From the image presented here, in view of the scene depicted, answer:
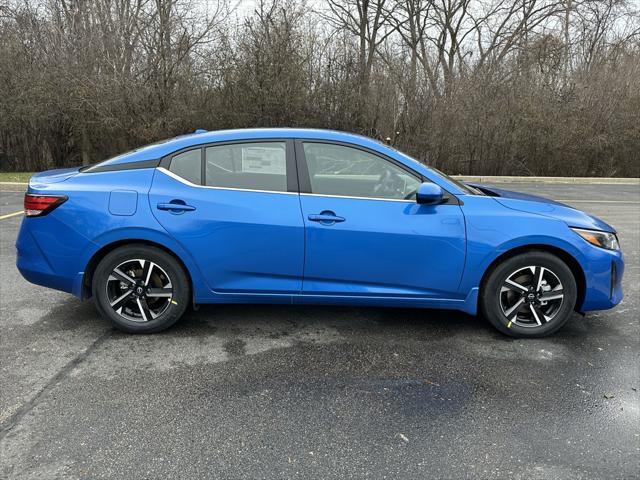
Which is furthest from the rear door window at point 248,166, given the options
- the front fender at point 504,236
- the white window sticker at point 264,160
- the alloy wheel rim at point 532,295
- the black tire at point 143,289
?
the alloy wheel rim at point 532,295

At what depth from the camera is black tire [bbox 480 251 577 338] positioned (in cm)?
377

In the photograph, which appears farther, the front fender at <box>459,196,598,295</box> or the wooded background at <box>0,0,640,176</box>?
the wooded background at <box>0,0,640,176</box>

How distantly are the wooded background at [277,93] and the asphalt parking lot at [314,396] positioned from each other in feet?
47.3

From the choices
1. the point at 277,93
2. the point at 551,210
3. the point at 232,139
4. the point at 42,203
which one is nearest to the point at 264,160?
the point at 232,139

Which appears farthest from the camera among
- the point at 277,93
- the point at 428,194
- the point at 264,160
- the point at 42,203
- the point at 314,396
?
the point at 277,93

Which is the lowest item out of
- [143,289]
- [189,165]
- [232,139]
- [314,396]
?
[314,396]

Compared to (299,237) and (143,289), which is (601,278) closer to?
(299,237)

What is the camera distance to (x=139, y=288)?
3.80 metres

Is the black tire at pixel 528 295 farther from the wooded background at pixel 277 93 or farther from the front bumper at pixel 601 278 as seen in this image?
the wooded background at pixel 277 93

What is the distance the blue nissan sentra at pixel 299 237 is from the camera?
3.67 m

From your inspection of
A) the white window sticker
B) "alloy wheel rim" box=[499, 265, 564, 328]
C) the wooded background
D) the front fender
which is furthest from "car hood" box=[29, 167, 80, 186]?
the wooded background

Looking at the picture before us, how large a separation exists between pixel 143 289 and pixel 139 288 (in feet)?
0.10

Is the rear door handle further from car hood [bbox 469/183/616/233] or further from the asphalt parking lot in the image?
car hood [bbox 469/183/616/233]

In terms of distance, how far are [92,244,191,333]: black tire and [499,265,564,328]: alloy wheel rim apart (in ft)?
8.05
